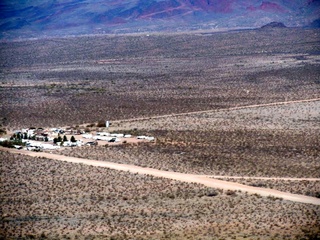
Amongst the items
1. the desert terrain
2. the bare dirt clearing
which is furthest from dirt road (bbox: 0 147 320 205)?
the bare dirt clearing

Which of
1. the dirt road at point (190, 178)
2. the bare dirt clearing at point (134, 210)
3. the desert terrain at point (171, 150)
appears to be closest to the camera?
the bare dirt clearing at point (134, 210)

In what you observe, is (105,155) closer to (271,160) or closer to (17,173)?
(17,173)

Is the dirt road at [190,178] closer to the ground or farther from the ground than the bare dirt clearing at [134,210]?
closer to the ground

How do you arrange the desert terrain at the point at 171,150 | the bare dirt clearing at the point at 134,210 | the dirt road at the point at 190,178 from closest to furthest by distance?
the bare dirt clearing at the point at 134,210, the desert terrain at the point at 171,150, the dirt road at the point at 190,178

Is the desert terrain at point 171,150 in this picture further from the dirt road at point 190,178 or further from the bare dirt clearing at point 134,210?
the dirt road at point 190,178

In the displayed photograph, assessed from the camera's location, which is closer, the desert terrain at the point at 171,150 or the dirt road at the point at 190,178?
the desert terrain at the point at 171,150

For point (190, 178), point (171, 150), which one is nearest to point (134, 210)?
Result: point (190, 178)

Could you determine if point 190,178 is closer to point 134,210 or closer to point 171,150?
point 134,210

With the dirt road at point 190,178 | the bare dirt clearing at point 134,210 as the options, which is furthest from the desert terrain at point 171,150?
the dirt road at point 190,178

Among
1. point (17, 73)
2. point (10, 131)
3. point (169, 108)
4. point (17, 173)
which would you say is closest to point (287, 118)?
point (169, 108)
